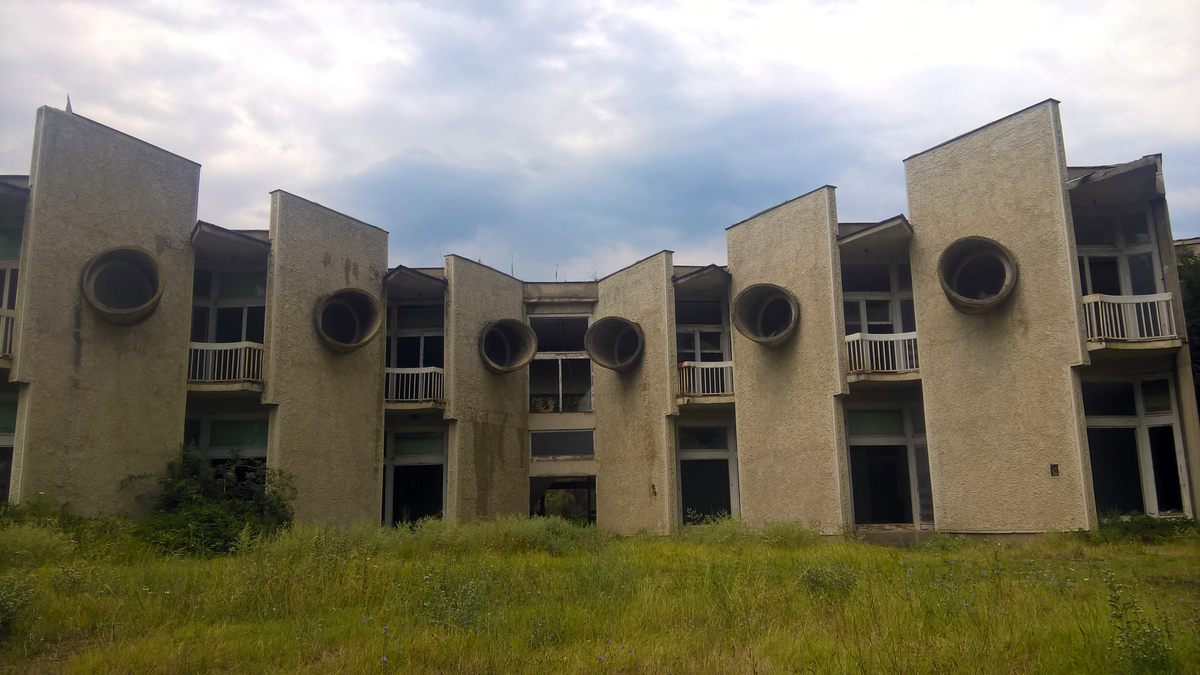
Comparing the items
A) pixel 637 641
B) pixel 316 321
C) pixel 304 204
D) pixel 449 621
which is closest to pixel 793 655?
pixel 637 641

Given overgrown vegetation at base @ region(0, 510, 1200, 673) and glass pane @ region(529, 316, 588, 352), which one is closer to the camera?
overgrown vegetation at base @ region(0, 510, 1200, 673)

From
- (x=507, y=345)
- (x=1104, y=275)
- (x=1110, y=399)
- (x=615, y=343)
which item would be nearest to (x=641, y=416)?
(x=615, y=343)

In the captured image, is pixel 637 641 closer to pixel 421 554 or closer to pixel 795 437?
pixel 421 554

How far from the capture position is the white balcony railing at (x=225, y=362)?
57.4ft

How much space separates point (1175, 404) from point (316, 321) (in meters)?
16.5

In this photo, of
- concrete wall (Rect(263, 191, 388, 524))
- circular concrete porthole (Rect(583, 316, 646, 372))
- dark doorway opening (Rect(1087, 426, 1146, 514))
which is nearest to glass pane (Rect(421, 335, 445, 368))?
concrete wall (Rect(263, 191, 388, 524))

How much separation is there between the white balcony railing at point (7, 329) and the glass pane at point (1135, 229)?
792 inches

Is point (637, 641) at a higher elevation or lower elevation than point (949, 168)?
lower

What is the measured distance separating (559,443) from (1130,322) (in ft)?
43.3

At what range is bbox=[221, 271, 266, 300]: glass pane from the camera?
763 inches

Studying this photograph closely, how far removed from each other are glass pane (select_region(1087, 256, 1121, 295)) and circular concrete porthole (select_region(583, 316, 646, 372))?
378 inches

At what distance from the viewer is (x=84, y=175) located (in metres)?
15.5

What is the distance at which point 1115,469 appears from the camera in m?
16.9

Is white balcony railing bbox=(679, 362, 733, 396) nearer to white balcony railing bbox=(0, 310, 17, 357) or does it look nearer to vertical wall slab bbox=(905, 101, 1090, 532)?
vertical wall slab bbox=(905, 101, 1090, 532)
